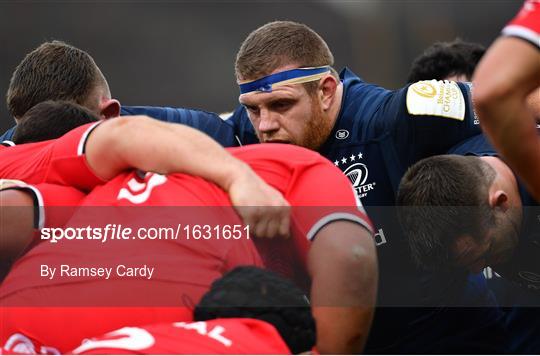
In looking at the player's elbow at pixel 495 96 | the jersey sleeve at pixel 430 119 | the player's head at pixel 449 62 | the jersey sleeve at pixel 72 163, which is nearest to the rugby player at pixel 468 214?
the jersey sleeve at pixel 430 119

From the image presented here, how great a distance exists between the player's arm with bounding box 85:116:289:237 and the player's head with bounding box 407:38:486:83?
2.93 metres

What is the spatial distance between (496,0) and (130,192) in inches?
359

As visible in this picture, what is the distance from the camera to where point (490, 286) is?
4168mm

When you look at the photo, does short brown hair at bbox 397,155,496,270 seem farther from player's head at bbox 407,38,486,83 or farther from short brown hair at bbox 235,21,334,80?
player's head at bbox 407,38,486,83

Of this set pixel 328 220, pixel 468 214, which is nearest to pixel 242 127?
pixel 468 214

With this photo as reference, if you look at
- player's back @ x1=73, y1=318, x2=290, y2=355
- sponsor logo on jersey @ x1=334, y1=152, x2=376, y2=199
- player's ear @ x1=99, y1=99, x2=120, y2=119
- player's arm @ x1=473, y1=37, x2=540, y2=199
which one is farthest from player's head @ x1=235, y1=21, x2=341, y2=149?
player's back @ x1=73, y1=318, x2=290, y2=355

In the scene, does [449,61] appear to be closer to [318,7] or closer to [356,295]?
[356,295]

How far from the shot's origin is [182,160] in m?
2.42

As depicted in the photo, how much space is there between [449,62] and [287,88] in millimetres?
1715

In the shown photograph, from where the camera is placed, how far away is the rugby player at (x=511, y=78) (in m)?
2.01

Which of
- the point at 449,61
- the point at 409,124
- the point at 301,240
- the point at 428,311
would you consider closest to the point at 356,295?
the point at 301,240

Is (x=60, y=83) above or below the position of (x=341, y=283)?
above

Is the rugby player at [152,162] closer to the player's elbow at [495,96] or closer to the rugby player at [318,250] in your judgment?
A: the rugby player at [318,250]

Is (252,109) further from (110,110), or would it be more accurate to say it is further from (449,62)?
(449,62)
